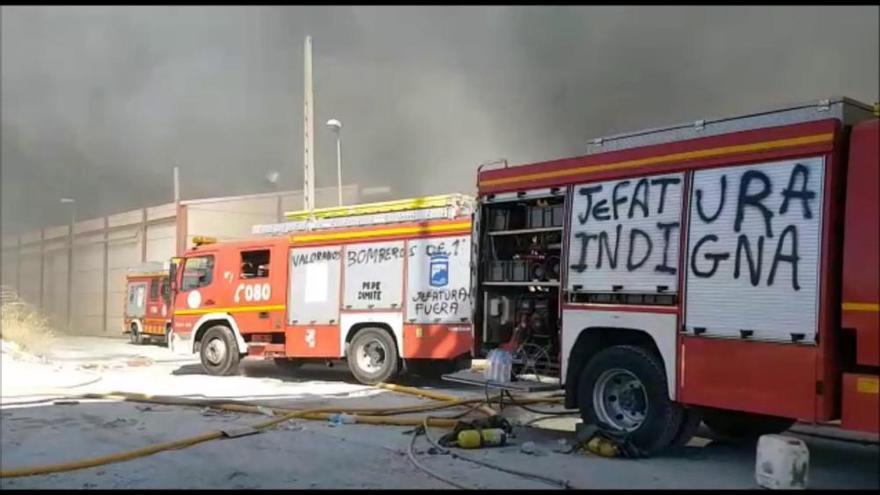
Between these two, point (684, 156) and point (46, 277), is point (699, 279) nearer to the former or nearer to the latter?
point (684, 156)

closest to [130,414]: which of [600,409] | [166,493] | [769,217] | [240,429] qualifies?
[240,429]

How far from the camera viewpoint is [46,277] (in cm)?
3947

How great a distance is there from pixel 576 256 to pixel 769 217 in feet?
5.03

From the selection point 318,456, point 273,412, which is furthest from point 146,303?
point 318,456

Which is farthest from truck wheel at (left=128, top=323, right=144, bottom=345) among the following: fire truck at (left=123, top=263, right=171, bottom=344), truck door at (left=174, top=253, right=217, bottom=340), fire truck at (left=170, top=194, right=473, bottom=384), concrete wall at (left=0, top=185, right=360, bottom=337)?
truck door at (left=174, top=253, right=217, bottom=340)

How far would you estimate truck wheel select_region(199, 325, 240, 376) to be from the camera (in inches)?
449

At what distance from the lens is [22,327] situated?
16.1 metres

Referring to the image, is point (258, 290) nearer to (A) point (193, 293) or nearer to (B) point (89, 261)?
(A) point (193, 293)

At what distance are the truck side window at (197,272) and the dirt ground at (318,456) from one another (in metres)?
3.20

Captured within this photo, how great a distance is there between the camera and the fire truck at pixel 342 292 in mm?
9594

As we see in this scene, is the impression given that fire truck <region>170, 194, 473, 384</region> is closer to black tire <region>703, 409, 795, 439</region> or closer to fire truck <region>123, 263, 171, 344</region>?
black tire <region>703, 409, 795, 439</region>

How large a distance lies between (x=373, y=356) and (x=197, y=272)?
3512 mm

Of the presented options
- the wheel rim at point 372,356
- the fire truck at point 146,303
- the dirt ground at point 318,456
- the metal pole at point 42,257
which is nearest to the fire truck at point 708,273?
the dirt ground at point 318,456

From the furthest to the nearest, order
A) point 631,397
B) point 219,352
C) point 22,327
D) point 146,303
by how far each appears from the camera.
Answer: point 146,303, point 22,327, point 219,352, point 631,397
